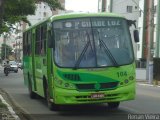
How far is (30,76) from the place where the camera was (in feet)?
70.0

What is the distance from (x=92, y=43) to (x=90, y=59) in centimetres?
49

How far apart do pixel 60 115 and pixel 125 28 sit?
320 cm

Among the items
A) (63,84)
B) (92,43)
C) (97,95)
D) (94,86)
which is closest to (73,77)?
(63,84)

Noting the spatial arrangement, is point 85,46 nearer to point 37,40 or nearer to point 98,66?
point 98,66

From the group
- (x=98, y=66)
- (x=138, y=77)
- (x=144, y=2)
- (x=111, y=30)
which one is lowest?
(x=138, y=77)

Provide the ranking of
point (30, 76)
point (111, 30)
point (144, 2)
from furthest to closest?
point (144, 2) < point (30, 76) < point (111, 30)

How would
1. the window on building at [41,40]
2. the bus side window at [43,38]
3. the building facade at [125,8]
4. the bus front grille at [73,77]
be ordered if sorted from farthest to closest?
the building facade at [125,8]
the window on building at [41,40]
the bus side window at [43,38]
the bus front grille at [73,77]

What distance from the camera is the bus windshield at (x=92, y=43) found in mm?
14695

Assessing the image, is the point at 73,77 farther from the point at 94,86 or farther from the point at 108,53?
the point at 108,53

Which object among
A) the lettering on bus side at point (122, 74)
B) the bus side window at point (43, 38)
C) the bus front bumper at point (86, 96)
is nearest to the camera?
the bus front bumper at point (86, 96)

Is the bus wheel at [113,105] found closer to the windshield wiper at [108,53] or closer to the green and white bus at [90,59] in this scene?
the green and white bus at [90,59]

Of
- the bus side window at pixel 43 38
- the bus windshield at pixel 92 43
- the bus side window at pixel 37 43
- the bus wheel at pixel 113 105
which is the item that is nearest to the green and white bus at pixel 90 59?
the bus windshield at pixel 92 43

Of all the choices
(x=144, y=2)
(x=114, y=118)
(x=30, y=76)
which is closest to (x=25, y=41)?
(x=30, y=76)

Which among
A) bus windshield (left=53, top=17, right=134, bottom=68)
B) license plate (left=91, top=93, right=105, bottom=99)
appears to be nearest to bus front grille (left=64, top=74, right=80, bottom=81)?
bus windshield (left=53, top=17, right=134, bottom=68)
